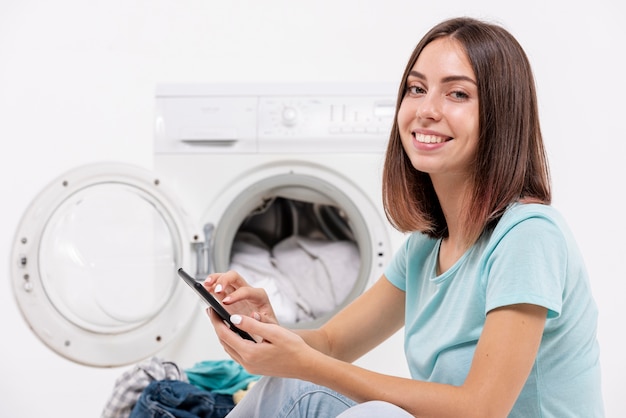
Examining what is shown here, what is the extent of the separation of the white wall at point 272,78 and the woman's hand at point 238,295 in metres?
1.33

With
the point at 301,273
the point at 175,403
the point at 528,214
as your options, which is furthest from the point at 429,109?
the point at 301,273

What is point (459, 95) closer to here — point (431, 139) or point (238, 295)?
point (431, 139)

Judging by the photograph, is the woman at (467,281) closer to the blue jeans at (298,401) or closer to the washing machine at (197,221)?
the blue jeans at (298,401)

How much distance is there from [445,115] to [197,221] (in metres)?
1.02

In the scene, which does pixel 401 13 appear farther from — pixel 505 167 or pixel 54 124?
pixel 505 167

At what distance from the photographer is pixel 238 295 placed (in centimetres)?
119

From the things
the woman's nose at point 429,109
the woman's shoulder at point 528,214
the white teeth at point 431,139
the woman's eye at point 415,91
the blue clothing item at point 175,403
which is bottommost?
the blue clothing item at point 175,403

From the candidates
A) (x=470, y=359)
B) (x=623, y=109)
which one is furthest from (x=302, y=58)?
(x=470, y=359)

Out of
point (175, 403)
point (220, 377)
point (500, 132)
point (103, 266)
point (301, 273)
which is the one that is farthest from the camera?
point (301, 273)

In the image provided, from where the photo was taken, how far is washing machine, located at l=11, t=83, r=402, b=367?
6.44 feet

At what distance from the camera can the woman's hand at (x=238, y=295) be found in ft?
3.89

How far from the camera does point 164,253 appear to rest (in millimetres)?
2021

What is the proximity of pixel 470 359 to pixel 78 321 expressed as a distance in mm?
1128

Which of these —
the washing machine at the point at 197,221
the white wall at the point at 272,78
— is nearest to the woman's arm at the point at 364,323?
the washing machine at the point at 197,221
